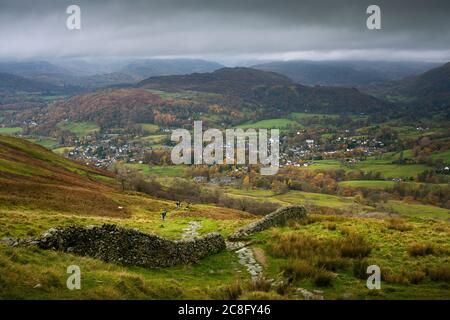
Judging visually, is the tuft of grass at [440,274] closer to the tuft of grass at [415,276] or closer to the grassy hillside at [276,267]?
the grassy hillside at [276,267]

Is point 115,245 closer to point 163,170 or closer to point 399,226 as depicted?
point 399,226

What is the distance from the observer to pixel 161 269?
19.3m

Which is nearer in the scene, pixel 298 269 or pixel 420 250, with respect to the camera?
pixel 298 269

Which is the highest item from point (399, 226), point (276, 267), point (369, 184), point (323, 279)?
point (323, 279)

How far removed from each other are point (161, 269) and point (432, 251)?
1394cm

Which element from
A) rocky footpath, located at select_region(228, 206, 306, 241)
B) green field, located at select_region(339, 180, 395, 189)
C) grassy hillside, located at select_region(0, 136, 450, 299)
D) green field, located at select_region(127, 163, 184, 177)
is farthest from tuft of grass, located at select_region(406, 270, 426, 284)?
green field, located at select_region(127, 163, 184, 177)

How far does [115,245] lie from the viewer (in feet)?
62.5

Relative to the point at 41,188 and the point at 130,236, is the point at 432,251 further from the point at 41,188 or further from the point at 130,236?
the point at 41,188

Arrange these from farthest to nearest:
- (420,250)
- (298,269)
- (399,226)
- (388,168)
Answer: (388,168) < (399,226) < (420,250) < (298,269)

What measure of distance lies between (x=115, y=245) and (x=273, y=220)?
12.6 metres

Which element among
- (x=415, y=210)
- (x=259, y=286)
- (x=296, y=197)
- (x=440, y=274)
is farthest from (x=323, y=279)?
(x=296, y=197)

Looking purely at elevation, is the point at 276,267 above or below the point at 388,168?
above

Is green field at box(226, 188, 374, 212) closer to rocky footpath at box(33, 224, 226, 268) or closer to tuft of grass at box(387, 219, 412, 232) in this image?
tuft of grass at box(387, 219, 412, 232)

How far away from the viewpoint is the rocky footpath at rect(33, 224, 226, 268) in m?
18.5
